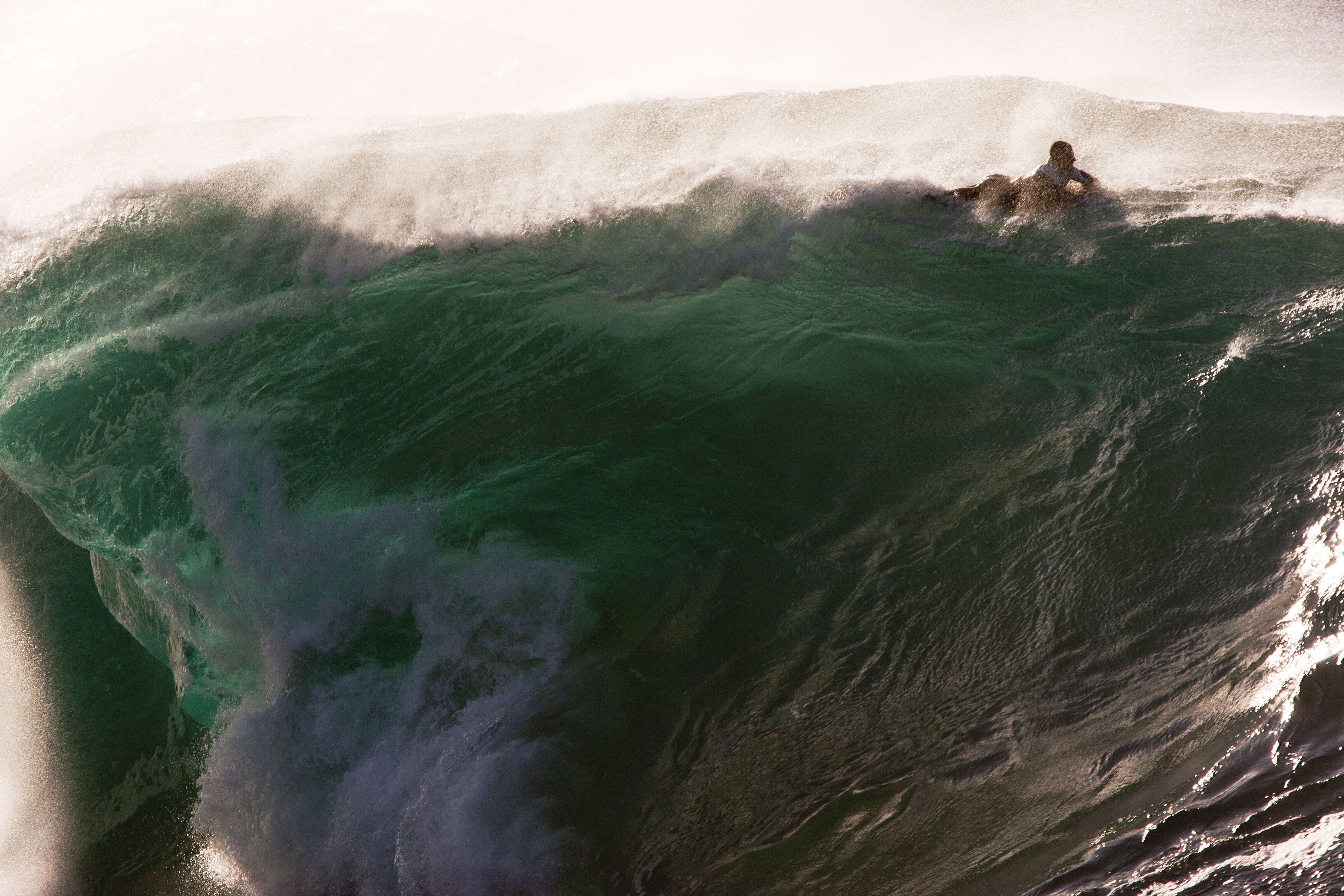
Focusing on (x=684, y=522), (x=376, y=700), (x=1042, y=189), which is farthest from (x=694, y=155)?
(x=376, y=700)

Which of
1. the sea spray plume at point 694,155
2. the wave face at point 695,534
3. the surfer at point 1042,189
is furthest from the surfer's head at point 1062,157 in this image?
the wave face at point 695,534

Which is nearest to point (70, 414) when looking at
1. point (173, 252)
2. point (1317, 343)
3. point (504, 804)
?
point (173, 252)

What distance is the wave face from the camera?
300 centimetres

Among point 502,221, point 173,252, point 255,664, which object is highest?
point 173,252

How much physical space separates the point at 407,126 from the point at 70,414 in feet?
7.88

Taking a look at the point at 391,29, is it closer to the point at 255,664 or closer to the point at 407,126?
the point at 407,126

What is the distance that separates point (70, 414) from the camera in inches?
143

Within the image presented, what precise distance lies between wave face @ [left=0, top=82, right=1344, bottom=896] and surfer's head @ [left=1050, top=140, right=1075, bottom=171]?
321 mm

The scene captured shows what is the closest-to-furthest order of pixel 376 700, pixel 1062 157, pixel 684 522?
pixel 376 700, pixel 684 522, pixel 1062 157

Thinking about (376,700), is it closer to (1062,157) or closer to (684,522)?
(684,522)

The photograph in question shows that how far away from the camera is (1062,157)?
3898 mm

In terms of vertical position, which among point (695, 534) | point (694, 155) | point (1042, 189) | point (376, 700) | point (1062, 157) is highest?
point (694, 155)

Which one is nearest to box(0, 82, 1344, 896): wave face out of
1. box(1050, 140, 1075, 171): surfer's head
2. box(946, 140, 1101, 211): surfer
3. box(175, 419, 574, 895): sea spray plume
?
box(175, 419, 574, 895): sea spray plume

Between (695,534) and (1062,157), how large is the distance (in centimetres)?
279
